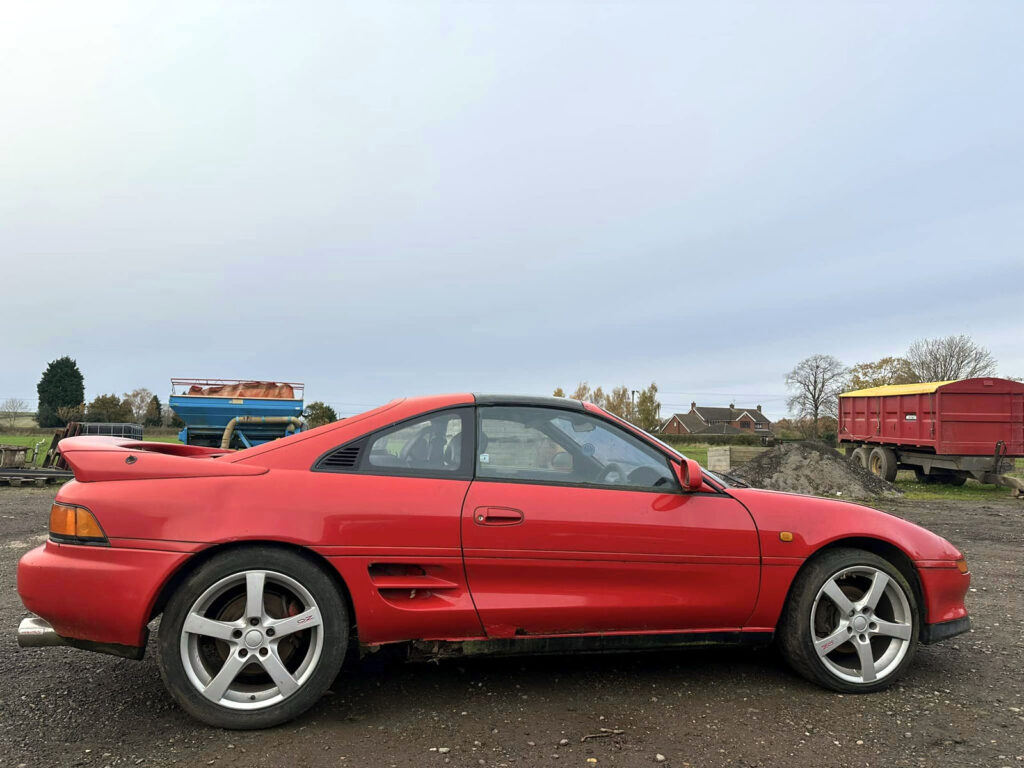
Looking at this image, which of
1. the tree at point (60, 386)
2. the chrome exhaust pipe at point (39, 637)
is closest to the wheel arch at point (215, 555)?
the chrome exhaust pipe at point (39, 637)

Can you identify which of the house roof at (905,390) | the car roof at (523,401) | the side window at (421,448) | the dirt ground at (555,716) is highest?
the house roof at (905,390)

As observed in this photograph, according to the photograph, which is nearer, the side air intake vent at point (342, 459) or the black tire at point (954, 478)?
the side air intake vent at point (342, 459)

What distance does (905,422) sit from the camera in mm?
15656

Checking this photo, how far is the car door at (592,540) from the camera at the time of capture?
116 inches

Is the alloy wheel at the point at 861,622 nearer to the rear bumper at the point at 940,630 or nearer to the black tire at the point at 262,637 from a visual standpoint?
the rear bumper at the point at 940,630

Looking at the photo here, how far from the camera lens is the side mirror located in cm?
316

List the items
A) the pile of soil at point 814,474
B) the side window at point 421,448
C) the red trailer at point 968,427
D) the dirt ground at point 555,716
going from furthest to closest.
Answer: the red trailer at point 968,427 < the pile of soil at point 814,474 < the side window at point 421,448 < the dirt ground at point 555,716

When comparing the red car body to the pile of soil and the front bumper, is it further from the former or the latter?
the pile of soil

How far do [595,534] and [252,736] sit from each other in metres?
1.67

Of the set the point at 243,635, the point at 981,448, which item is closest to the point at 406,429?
the point at 243,635

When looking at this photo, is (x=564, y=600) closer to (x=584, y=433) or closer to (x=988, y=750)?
(x=584, y=433)

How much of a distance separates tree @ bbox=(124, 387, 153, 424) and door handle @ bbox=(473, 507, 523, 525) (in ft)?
195

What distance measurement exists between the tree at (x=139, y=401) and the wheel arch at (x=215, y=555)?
2322 inches

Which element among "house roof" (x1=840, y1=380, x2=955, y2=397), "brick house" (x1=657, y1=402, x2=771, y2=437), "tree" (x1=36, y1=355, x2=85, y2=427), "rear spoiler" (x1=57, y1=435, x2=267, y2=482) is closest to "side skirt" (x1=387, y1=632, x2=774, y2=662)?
"rear spoiler" (x1=57, y1=435, x2=267, y2=482)
